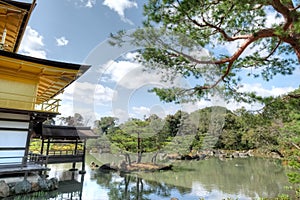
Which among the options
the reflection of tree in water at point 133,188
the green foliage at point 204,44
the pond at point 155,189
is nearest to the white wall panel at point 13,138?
the pond at point 155,189

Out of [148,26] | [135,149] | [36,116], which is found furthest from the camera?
[135,149]

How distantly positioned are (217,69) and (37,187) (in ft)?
16.9

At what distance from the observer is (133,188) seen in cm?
634

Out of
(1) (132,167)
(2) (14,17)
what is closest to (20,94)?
(2) (14,17)

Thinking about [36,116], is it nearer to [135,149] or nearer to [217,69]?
[217,69]

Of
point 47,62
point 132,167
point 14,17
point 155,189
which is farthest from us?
point 132,167

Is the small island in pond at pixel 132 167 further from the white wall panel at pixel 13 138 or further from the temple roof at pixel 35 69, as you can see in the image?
the temple roof at pixel 35 69

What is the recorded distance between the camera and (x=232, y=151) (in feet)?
66.8

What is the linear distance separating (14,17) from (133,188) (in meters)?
6.24

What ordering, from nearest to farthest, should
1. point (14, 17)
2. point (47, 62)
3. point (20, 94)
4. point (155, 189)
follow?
point (47, 62)
point (20, 94)
point (14, 17)
point (155, 189)

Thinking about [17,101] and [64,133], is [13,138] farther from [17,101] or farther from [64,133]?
[64,133]

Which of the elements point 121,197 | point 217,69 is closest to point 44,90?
point 121,197

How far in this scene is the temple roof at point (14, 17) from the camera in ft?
18.0

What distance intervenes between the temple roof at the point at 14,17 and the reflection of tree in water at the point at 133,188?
5.56 metres
